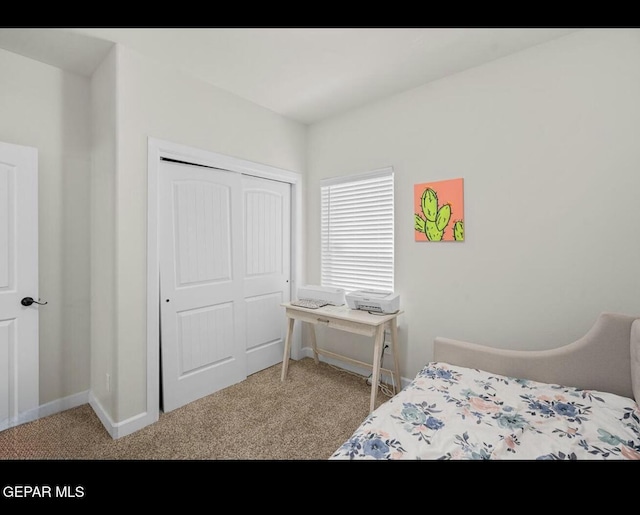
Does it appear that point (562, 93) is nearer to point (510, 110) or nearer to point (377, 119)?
point (510, 110)

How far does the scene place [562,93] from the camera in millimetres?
1882

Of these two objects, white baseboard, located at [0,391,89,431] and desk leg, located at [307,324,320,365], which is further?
desk leg, located at [307,324,320,365]

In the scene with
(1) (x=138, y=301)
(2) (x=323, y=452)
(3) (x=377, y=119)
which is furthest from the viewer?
(3) (x=377, y=119)

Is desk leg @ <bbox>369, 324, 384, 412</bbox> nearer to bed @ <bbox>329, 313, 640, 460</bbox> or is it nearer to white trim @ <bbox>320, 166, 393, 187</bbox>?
bed @ <bbox>329, 313, 640, 460</bbox>

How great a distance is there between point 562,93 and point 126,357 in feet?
11.1

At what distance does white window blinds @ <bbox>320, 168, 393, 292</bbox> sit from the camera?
9.07 ft

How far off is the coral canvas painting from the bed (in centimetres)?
88

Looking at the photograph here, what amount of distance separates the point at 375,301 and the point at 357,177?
125 cm

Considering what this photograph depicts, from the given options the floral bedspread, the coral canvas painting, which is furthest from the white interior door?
the coral canvas painting

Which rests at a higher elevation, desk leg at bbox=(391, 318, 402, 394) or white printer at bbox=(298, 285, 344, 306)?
white printer at bbox=(298, 285, 344, 306)

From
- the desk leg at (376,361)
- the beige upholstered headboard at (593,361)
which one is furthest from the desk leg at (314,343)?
the beige upholstered headboard at (593,361)

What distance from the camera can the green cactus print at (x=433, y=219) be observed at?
91.1 inches

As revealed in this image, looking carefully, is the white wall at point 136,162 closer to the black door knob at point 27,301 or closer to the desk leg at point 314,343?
the black door knob at point 27,301
